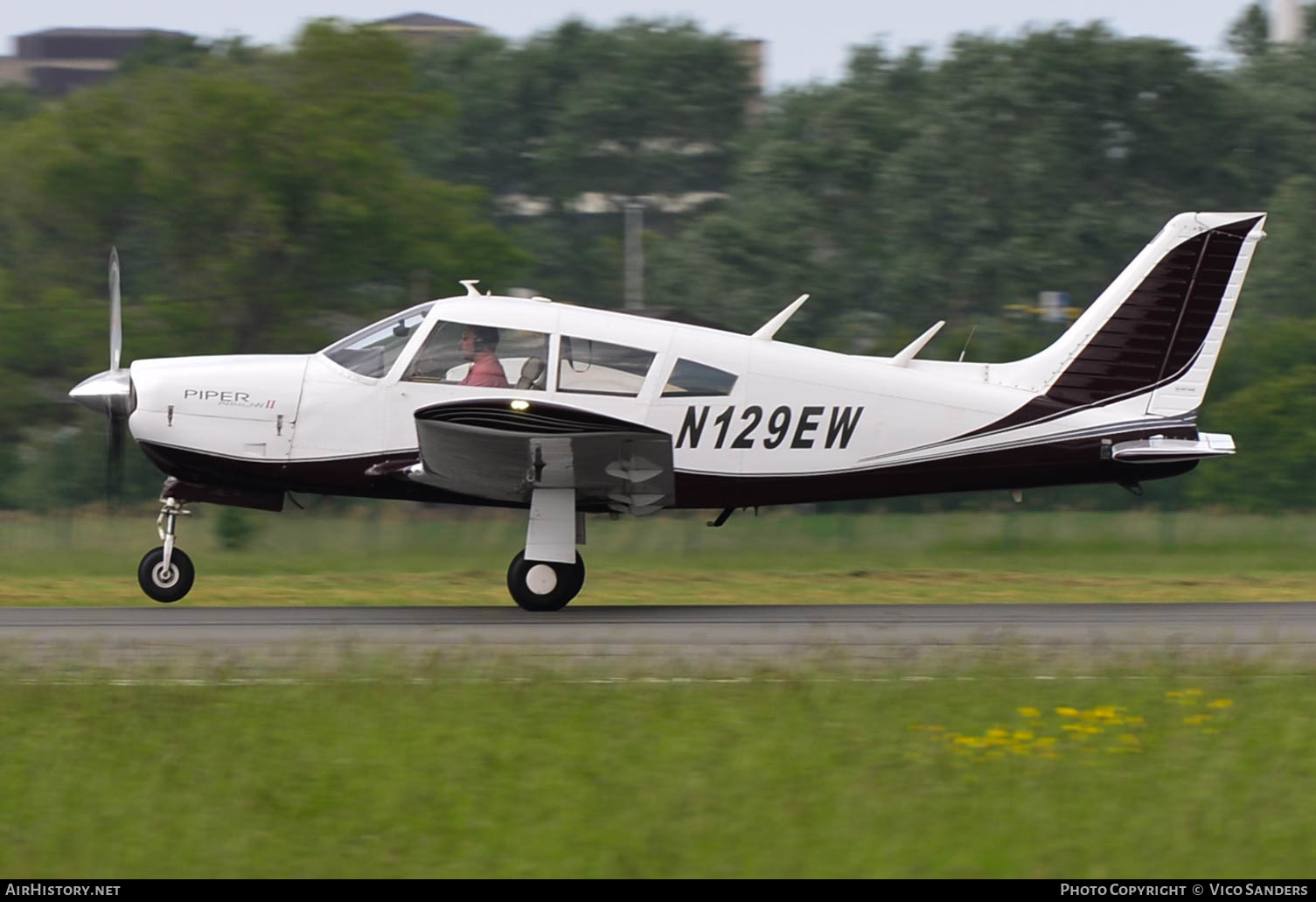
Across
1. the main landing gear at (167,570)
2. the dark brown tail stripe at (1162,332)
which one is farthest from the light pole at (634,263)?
the main landing gear at (167,570)

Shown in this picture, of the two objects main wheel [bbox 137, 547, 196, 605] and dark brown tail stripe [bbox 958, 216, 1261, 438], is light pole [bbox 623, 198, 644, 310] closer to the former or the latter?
dark brown tail stripe [bbox 958, 216, 1261, 438]

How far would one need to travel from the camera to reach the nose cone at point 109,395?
1231 centimetres

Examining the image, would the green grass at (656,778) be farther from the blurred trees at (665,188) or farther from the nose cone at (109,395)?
the blurred trees at (665,188)

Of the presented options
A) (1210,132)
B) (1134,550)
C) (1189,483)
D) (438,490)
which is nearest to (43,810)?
(438,490)

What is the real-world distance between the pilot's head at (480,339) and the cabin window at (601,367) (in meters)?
0.51

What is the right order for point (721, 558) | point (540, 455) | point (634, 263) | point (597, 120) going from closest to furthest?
point (540, 455) → point (721, 558) → point (634, 263) → point (597, 120)

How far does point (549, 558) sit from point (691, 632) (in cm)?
156

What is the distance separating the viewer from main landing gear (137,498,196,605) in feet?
41.0

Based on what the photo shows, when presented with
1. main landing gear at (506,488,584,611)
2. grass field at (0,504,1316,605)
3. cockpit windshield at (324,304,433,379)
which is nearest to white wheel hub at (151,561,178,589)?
grass field at (0,504,1316,605)

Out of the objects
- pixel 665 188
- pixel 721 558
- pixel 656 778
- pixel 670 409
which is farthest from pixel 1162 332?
pixel 665 188

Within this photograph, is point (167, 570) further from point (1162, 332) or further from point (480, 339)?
point (1162, 332)

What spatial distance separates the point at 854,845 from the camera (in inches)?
218

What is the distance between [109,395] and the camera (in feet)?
40.5

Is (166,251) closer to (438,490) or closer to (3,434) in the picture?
(3,434)
